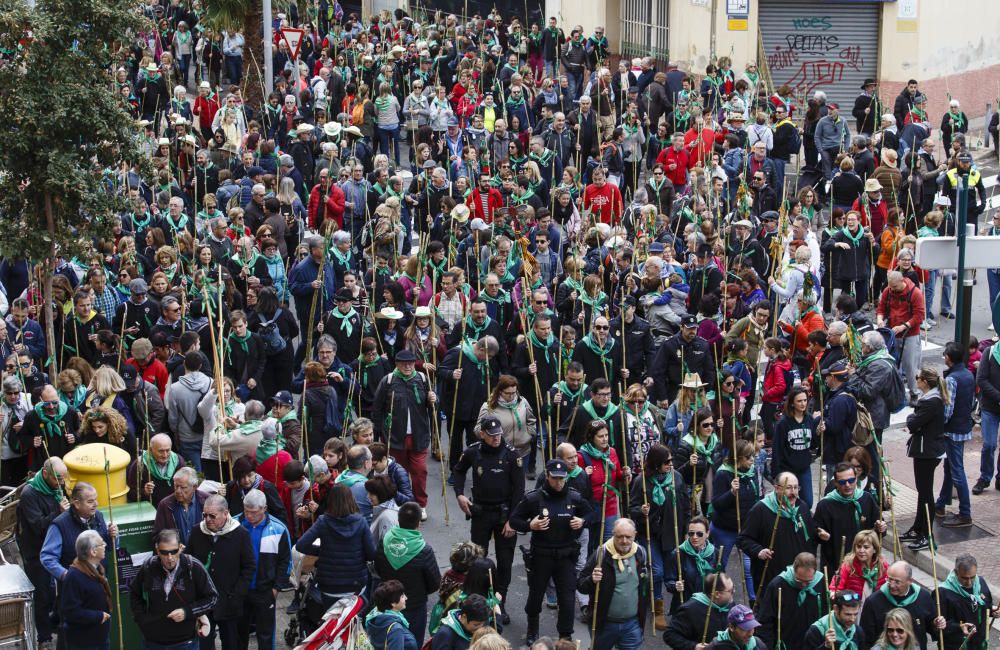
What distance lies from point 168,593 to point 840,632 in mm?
4374

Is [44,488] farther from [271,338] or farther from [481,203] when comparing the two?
[481,203]

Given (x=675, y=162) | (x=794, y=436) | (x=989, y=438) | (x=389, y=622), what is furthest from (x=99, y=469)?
(x=675, y=162)

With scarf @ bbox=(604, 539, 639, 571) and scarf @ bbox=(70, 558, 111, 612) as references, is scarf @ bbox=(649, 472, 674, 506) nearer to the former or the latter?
scarf @ bbox=(604, 539, 639, 571)

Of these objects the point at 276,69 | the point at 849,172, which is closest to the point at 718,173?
the point at 849,172

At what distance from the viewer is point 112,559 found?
440 inches

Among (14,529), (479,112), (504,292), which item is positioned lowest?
(14,529)

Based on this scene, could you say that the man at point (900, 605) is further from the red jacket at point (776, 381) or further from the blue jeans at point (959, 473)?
the red jacket at point (776, 381)

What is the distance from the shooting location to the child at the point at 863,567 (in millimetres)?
11125

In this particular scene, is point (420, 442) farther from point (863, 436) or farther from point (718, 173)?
point (718, 173)

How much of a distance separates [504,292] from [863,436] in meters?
4.52

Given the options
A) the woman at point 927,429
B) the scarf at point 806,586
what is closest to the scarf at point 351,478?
the scarf at point 806,586

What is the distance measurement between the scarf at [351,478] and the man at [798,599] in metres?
3.11

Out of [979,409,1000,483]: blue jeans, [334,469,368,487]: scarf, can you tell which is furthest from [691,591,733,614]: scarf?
[979,409,1000,483]: blue jeans

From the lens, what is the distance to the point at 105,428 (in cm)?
1276
